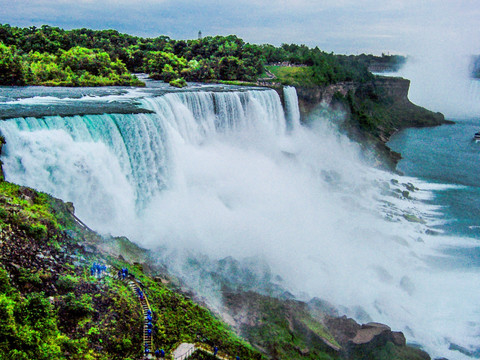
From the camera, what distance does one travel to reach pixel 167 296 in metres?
11.7

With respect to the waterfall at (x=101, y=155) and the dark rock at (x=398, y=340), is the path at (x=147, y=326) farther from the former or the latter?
A: the dark rock at (x=398, y=340)

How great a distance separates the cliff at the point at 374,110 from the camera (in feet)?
134

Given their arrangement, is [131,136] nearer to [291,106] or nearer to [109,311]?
[109,311]

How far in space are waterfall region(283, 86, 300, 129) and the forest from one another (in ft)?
23.8

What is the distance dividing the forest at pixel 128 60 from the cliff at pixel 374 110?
1745 millimetres

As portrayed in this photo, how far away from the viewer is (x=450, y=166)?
3762cm

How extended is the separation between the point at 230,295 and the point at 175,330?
3723 millimetres

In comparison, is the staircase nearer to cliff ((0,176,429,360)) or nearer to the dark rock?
cliff ((0,176,429,360))

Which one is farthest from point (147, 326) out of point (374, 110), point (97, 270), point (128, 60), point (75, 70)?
→ point (374, 110)

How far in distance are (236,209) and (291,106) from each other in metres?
18.8

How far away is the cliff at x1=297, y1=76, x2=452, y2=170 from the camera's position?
4097 centimetres

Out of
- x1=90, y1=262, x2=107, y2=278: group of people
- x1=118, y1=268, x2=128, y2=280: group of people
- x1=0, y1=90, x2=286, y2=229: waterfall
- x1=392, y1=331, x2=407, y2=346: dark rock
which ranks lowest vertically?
x1=392, y1=331, x2=407, y2=346: dark rock

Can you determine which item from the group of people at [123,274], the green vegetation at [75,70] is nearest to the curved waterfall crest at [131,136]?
the group of people at [123,274]

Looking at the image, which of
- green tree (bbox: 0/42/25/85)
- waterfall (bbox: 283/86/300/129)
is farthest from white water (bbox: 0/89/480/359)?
green tree (bbox: 0/42/25/85)
